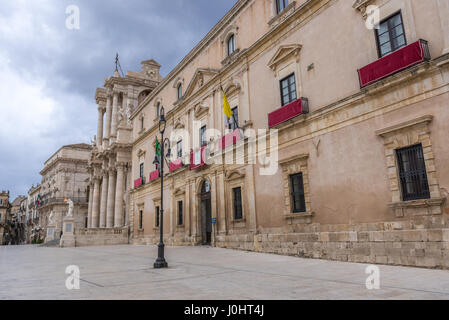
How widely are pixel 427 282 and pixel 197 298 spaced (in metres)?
4.74

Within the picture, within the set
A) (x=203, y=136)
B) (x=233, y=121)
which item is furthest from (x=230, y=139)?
(x=203, y=136)

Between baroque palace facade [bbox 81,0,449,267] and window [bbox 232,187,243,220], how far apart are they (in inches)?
2.1

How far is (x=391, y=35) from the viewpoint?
435 inches

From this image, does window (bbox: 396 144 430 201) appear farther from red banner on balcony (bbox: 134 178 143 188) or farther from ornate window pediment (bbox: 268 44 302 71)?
red banner on balcony (bbox: 134 178 143 188)

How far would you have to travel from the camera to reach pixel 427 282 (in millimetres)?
7023

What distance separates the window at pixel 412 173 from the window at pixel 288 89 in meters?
5.65

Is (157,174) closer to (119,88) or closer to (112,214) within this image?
(112,214)

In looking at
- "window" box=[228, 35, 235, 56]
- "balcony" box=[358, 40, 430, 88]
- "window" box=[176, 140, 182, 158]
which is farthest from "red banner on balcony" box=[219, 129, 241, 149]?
"balcony" box=[358, 40, 430, 88]

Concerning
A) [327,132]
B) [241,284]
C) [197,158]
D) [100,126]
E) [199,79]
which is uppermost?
[100,126]

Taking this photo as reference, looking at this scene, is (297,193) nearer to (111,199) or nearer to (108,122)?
(111,199)

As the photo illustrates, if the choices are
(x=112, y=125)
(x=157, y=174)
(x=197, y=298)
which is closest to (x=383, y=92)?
(x=197, y=298)

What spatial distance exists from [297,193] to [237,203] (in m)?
4.53

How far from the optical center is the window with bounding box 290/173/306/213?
13.8 meters
